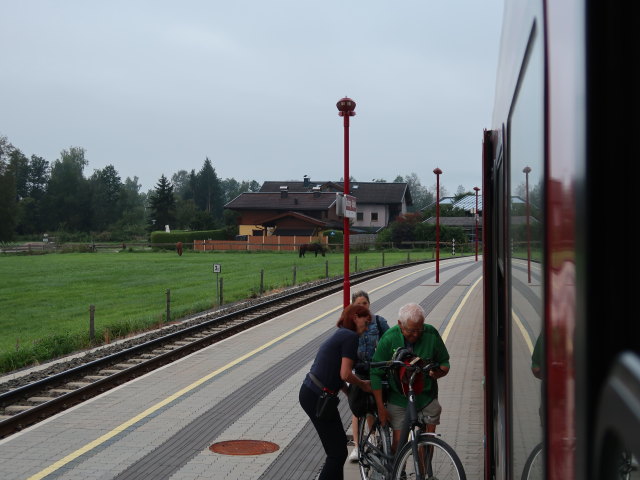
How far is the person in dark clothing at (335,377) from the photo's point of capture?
6883mm

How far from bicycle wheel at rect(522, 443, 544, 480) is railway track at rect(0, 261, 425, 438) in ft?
33.2

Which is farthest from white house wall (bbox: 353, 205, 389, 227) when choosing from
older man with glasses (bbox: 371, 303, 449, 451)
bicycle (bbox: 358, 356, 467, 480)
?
older man with glasses (bbox: 371, 303, 449, 451)

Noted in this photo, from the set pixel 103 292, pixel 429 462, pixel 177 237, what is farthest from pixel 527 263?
pixel 177 237

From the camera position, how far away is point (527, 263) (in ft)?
6.40

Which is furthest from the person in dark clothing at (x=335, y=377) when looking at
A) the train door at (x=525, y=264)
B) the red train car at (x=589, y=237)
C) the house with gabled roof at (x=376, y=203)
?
the house with gabled roof at (x=376, y=203)

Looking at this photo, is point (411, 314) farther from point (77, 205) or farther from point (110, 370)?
point (77, 205)

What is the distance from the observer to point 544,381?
1.42m

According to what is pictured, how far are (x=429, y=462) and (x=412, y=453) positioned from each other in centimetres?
15

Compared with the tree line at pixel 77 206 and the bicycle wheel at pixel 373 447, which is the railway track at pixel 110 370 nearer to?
the bicycle wheel at pixel 373 447

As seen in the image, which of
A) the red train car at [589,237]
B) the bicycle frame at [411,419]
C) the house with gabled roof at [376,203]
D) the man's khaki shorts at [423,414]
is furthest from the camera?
the house with gabled roof at [376,203]

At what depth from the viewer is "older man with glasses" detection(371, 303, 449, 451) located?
672 cm

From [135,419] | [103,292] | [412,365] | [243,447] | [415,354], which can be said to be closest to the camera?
[412,365]

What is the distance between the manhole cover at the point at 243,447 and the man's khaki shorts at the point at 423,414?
3.05 metres

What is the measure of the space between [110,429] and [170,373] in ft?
13.8
